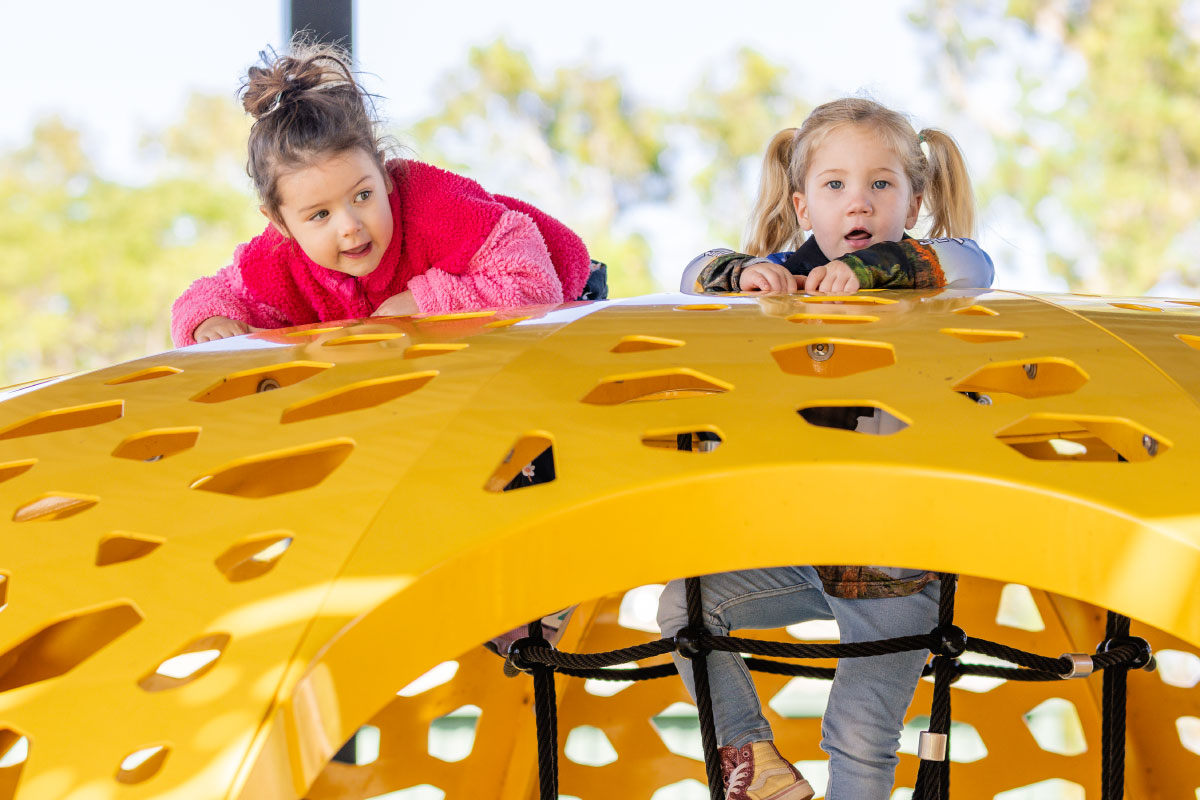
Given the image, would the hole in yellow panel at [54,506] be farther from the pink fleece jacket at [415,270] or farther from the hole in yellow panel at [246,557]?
the pink fleece jacket at [415,270]

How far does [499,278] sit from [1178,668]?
38.0 inches

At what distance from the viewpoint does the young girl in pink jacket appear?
1.26 m

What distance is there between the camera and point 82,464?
22.6 inches

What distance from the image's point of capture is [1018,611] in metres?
1.41

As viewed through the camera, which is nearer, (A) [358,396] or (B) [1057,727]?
(A) [358,396]

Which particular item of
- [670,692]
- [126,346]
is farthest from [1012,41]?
[670,692]

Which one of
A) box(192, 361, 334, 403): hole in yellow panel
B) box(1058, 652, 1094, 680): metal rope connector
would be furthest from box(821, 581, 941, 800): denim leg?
box(192, 361, 334, 403): hole in yellow panel

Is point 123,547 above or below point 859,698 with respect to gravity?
above

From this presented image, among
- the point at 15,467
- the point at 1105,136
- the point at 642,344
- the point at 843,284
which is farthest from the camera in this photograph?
the point at 1105,136

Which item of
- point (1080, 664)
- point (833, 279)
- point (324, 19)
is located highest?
point (324, 19)

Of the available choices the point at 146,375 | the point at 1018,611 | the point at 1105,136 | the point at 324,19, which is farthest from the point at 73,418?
the point at 1105,136

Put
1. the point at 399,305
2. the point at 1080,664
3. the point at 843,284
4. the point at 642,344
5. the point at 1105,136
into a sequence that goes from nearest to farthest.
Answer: the point at 642,344 → the point at 1080,664 → the point at 843,284 → the point at 399,305 → the point at 1105,136

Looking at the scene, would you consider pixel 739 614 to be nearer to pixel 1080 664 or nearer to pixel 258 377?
pixel 1080 664

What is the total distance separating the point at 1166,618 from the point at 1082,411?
0.11 metres
